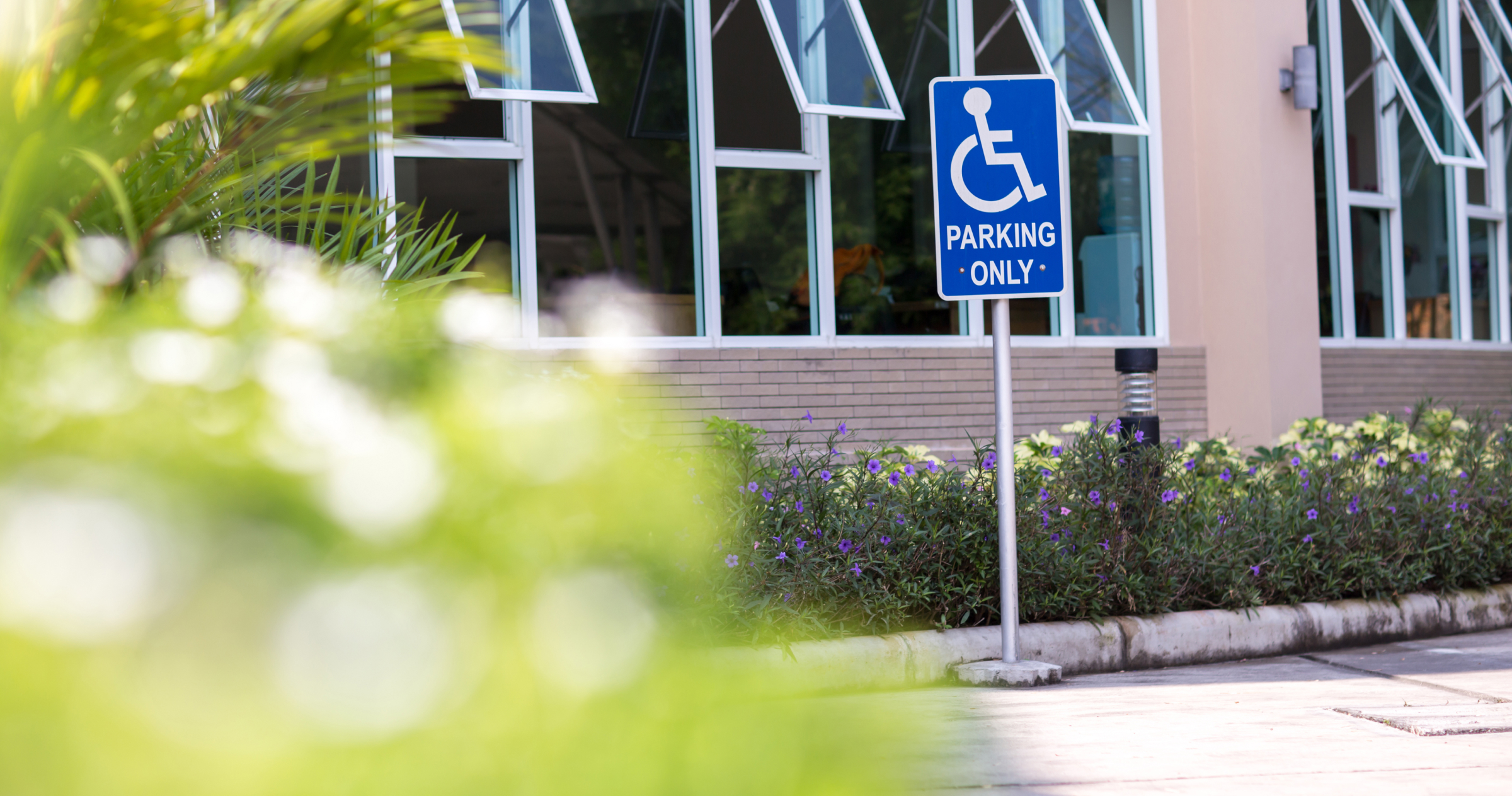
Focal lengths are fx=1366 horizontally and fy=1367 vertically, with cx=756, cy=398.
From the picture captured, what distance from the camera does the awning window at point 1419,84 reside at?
11.0 metres

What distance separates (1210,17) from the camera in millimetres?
10570

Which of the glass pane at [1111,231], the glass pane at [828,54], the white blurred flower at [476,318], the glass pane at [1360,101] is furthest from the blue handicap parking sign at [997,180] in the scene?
the glass pane at [1360,101]

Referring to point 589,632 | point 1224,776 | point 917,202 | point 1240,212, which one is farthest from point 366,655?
point 1240,212

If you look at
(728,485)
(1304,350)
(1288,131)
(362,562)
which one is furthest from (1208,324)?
(362,562)

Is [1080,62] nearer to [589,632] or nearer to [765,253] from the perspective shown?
[765,253]

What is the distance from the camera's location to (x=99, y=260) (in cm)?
175

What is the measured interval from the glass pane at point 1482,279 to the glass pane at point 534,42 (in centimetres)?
917

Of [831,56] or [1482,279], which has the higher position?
[831,56]

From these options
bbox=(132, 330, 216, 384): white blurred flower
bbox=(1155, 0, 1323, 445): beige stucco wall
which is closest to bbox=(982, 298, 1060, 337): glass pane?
bbox=(1155, 0, 1323, 445): beige stucco wall

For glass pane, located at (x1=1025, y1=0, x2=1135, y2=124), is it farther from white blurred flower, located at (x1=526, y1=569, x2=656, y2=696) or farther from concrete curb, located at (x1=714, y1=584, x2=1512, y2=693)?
white blurred flower, located at (x1=526, y1=569, x2=656, y2=696)

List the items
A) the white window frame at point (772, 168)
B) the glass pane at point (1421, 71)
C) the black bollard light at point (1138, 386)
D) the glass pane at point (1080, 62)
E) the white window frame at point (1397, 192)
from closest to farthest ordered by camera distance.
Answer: the black bollard light at point (1138, 386) < the white window frame at point (772, 168) < the glass pane at point (1080, 62) < the white window frame at point (1397, 192) < the glass pane at point (1421, 71)

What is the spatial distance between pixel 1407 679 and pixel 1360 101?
8041 mm

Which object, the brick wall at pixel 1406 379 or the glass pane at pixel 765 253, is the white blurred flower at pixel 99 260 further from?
the brick wall at pixel 1406 379

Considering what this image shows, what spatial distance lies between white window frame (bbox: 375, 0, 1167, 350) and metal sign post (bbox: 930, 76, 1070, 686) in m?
2.45
